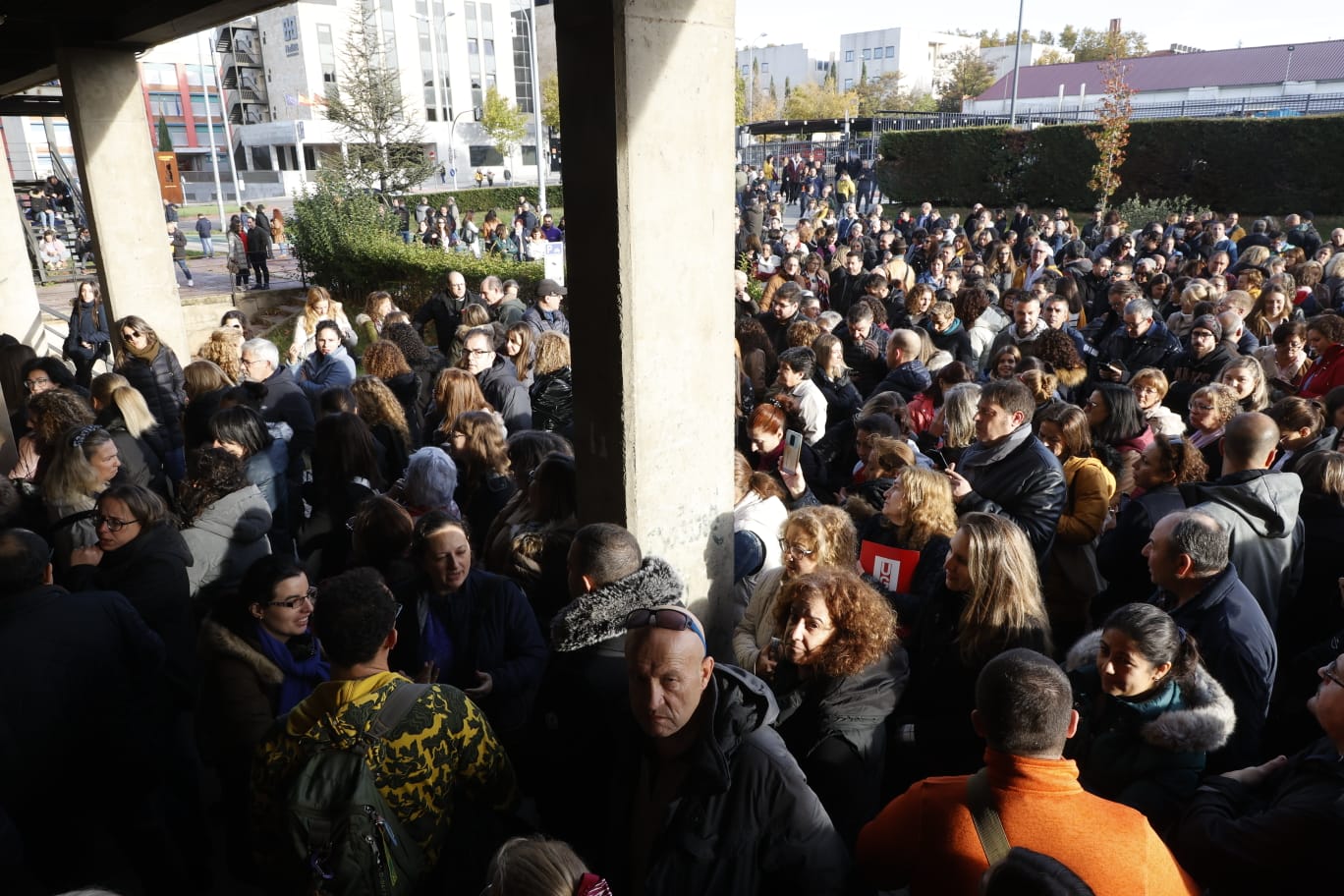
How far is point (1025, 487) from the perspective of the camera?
168 inches

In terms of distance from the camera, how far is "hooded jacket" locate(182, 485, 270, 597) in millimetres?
4051

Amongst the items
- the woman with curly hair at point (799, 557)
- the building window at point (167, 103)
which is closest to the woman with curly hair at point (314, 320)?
the woman with curly hair at point (799, 557)

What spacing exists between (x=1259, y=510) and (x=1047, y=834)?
2.44 m

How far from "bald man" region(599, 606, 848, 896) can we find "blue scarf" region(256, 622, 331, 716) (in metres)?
1.45

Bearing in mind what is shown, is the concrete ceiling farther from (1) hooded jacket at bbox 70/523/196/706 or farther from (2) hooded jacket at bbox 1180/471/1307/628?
(2) hooded jacket at bbox 1180/471/1307/628

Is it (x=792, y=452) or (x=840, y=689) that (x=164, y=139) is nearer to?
(x=792, y=452)

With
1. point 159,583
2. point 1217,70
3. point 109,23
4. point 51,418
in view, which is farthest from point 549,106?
point 159,583

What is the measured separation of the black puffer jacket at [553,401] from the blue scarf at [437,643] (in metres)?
3.18

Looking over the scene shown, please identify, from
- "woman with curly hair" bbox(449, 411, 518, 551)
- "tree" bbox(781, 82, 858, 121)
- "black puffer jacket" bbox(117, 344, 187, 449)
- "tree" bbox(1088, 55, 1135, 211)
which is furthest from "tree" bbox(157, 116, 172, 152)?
"tree" bbox(781, 82, 858, 121)

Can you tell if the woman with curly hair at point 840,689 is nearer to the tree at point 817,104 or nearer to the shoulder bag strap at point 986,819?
the shoulder bag strap at point 986,819

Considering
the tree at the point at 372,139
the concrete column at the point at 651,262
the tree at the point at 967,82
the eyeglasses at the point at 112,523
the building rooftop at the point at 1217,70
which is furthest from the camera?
the tree at the point at 967,82

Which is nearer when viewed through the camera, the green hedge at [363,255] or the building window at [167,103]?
the green hedge at [363,255]

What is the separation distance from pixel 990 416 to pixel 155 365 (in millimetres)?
6212

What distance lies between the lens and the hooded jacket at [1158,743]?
2570 millimetres
